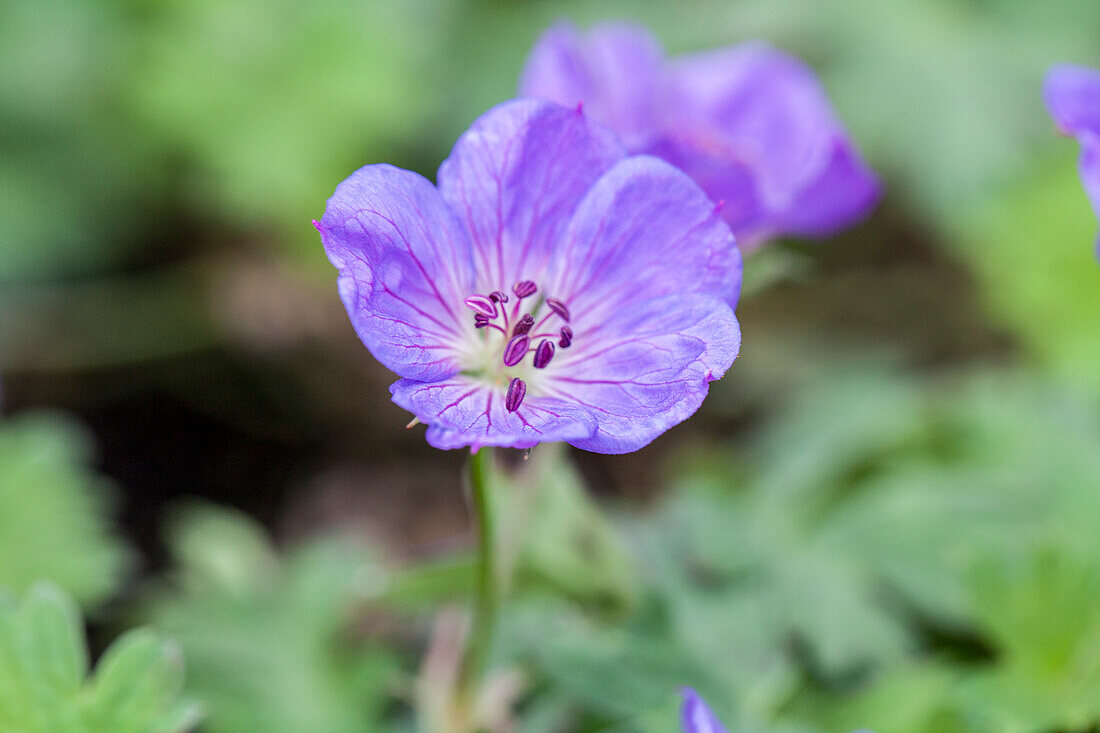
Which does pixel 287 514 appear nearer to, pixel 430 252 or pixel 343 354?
pixel 343 354

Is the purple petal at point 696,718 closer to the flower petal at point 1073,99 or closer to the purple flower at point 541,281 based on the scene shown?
the purple flower at point 541,281

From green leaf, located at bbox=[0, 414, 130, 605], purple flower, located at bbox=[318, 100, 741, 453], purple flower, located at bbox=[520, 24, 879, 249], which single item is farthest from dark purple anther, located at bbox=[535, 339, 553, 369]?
green leaf, located at bbox=[0, 414, 130, 605]

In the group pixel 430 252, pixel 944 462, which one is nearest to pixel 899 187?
pixel 944 462

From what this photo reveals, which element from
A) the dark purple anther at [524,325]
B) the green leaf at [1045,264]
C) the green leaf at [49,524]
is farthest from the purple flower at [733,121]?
the green leaf at [1045,264]

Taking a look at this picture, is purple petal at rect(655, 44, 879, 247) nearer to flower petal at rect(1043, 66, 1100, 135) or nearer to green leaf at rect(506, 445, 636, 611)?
flower petal at rect(1043, 66, 1100, 135)

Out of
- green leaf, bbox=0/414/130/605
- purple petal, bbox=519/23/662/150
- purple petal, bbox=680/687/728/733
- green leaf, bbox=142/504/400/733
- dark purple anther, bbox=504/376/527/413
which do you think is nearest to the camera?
purple petal, bbox=680/687/728/733

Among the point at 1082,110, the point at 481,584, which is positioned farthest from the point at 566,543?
the point at 1082,110

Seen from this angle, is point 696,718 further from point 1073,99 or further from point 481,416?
point 1073,99
